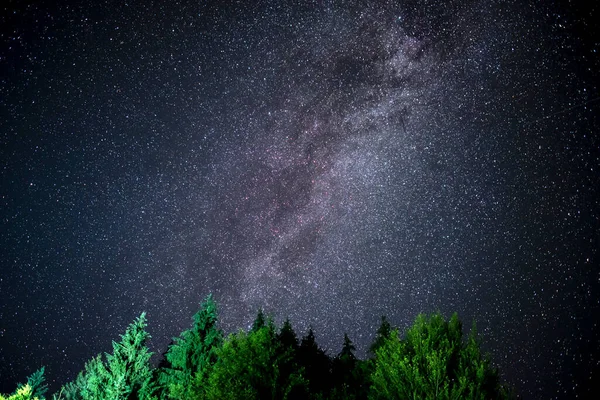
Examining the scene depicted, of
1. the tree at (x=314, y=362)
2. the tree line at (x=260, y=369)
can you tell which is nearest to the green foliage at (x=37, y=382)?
the tree line at (x=260, y=369)

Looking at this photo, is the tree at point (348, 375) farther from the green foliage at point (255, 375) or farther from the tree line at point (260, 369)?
the green foliage at point (255, 375)

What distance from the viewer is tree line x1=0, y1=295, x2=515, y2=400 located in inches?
490

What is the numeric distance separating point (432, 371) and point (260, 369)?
20.2 feet

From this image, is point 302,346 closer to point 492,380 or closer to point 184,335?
point 184,335

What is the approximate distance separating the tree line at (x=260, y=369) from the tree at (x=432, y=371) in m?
0.03

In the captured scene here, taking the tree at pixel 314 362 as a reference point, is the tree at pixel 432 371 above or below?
below

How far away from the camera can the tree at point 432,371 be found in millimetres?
12695

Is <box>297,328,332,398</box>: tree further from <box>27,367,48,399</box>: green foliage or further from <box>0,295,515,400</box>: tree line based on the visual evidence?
<box>27,367,48,399</box>: green foliage

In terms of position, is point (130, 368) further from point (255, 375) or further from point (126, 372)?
point (255, 375)

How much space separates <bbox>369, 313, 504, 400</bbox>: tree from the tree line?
0.03 m

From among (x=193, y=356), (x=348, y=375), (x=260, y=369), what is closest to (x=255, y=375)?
(x=260, y=369)

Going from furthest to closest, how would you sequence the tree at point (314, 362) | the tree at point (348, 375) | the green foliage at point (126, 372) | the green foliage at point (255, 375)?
1. the tree at point (314, 362)
2. the tree at point (348, 375)
3. the green foliage at point (126, 372)
4. the green foliage at point (255, 375)

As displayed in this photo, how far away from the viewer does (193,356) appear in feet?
54.6

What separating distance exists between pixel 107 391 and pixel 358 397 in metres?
11.8
